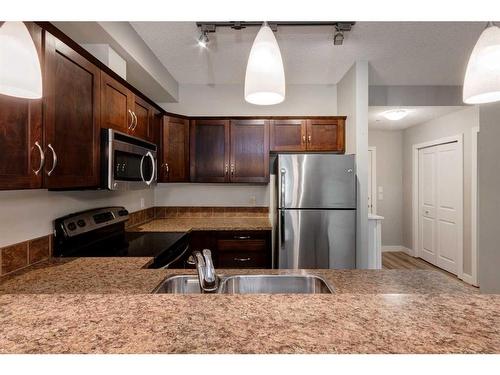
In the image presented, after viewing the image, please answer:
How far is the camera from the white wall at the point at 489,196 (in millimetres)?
1117

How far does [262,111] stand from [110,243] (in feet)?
7.86

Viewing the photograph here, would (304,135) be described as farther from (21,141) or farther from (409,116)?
(21,141)

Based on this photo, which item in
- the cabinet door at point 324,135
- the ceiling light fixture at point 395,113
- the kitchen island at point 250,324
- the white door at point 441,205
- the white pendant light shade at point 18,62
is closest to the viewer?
the kitchen island at point 250,324

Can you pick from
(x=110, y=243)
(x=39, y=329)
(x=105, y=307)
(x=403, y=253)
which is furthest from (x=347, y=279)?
(x=403, y=253)

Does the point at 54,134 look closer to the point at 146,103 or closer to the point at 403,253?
the point at 146,103

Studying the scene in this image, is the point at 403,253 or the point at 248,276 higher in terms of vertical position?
the point at 248,276

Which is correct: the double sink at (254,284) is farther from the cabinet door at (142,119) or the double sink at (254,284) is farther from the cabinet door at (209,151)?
the cabinet door at (209,151)

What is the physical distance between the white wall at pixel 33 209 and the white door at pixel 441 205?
460cm

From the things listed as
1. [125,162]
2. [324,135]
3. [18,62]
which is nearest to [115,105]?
[125,162]

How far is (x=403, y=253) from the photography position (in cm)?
520

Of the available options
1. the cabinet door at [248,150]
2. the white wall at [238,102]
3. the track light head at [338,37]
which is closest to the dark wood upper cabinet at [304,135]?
the cabinet door at [248,150]

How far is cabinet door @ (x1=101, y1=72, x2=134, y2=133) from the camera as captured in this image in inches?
69.4

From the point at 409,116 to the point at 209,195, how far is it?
10.5ft

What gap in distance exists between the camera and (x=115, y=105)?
1.91 m
